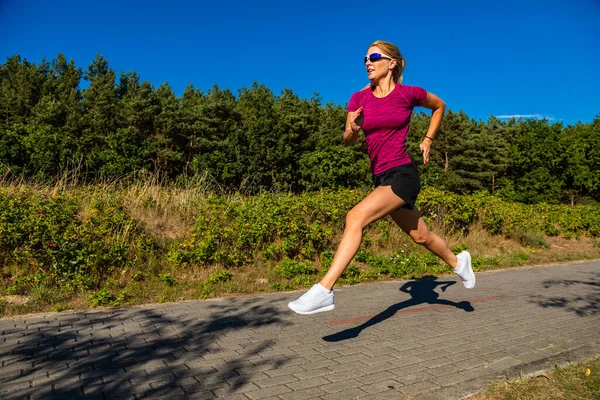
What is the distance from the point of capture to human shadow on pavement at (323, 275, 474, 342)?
4.86 m

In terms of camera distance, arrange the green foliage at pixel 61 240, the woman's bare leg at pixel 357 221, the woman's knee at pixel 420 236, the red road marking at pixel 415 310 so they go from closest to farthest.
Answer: the woman's bare leg at pixel 357 221, the woman's knee at pixel 420 236, the red road marking at pixel 415 310, the green foliage at pixel 61 240

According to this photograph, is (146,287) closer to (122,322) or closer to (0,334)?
(122,322)

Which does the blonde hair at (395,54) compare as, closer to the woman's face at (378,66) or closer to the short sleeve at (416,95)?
the woman's face at (378,66)

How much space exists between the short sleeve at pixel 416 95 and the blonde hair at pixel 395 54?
17 cm

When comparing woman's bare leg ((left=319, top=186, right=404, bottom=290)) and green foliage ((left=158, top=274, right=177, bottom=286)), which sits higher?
woman's bare leg ((left=319, top=186, right=404, bottom=290))

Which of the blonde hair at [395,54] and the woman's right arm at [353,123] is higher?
the blonde hair at [395,54]

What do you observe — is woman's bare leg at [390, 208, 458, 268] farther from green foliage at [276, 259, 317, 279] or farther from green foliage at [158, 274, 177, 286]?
green foliage at [158, 274, 177, 286]

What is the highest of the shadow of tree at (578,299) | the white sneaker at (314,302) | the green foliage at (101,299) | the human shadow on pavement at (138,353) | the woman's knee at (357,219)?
the woman's knee at (357,219)

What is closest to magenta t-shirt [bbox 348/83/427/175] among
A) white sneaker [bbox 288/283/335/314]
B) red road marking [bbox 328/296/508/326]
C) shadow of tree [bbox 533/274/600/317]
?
white sneaker [bbox 288/283/335/314]

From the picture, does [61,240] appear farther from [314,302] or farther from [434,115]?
[434,115]

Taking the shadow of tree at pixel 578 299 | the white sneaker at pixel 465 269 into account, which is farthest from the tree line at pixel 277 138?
the white sneaker at pixel 465 269

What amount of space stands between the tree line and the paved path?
29392 mm

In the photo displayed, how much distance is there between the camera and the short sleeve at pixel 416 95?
427cm

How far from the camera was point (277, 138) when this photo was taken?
45250 millimetres
